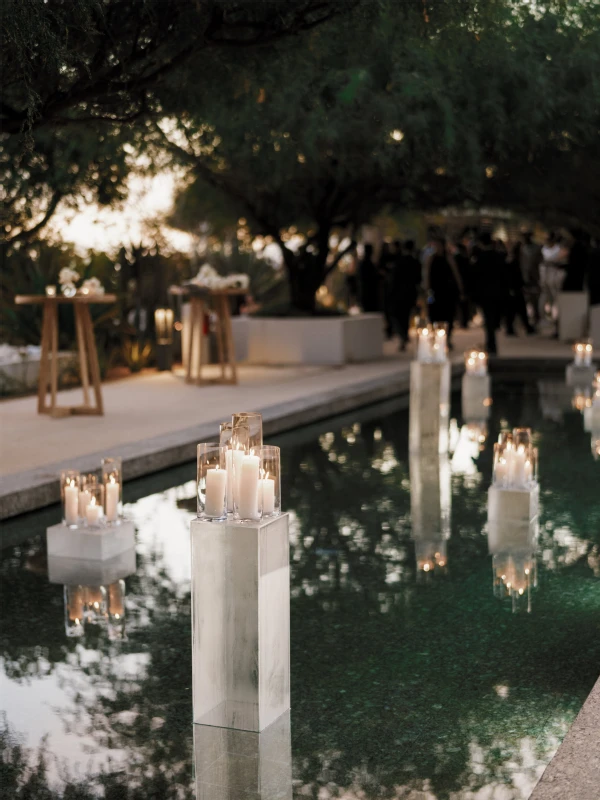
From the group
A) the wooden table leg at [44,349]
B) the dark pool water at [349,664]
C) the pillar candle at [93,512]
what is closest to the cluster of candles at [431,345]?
the dark pool water at [349,664]

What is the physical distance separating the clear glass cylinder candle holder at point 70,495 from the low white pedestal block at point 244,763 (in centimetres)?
270

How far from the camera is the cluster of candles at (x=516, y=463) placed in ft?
24.9

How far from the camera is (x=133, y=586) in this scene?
639cm

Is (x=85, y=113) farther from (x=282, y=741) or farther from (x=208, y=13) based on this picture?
(x=282, y=741)

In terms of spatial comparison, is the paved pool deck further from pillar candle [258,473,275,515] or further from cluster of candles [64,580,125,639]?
pillar candle [258,473,275,515]

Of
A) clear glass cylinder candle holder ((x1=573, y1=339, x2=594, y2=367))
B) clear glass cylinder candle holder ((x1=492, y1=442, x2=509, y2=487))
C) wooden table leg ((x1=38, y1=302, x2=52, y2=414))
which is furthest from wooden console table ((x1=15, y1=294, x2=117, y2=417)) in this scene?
clear glass cylinder candle holder ((x1=573, y1=339, x2=594, y2=367))

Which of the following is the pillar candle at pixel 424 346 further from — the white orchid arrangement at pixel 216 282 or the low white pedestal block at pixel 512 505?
the white orchid arrangement at pixel 216 282

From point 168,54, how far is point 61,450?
3444mm

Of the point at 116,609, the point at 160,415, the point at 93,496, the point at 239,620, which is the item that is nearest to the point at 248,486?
the point at 239,620

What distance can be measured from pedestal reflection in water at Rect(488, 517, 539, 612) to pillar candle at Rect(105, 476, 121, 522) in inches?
86.7

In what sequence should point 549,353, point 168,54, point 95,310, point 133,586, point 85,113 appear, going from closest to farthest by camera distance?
A: point 133,586 < point 168,54 < point 85,113 < point 95,310 < point 549,353

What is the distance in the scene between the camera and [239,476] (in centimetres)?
424

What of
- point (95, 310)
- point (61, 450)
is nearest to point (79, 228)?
point (95, 310)

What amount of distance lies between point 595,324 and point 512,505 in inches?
541
